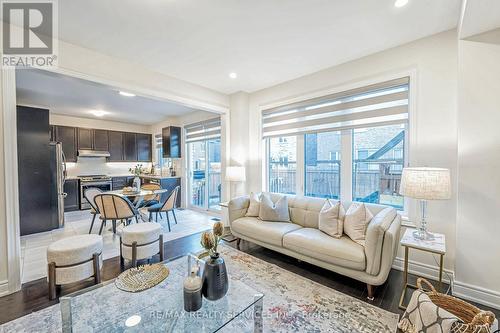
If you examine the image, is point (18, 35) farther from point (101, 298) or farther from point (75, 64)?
point (101, 298)

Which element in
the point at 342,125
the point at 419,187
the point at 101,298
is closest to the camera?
the point at 101,298

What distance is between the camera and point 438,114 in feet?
8.08

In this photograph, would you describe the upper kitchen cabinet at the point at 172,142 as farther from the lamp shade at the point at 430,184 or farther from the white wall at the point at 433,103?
the lamp shade at the point at 430,184

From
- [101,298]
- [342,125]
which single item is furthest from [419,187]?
[101,298]

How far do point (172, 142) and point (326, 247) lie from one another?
16.8ft

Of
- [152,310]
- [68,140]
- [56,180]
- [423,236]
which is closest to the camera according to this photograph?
[152,310]

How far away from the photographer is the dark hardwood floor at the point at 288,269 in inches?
79.3

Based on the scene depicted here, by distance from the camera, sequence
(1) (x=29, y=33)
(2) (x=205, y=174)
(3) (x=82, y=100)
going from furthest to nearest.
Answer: (2) (x=205, y=174) → (3) (x=82, y=100) → (1) (x=29, y=33)

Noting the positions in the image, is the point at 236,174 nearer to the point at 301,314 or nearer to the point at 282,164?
the point at 282,164

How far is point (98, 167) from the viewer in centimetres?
688

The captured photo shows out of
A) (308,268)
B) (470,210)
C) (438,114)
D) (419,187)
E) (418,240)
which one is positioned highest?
(438,114)

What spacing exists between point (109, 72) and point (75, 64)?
365mm

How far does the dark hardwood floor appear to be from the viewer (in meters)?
2.01

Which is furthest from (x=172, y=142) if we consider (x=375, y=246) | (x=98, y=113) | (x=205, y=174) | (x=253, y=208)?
(x=375, y=246)
